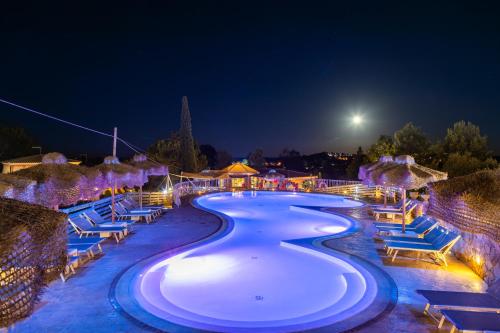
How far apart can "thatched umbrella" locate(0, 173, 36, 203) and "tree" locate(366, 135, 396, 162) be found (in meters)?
29.0

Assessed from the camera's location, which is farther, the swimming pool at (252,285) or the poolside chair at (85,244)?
the poolside chair at (85,244)

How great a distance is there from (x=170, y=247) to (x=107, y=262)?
1450 mm

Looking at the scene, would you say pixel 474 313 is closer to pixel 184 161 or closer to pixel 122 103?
pixel 184 161

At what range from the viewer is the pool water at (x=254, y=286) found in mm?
4598

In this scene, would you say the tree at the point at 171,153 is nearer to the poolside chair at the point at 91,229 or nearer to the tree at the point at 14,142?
the tree at the point at 14,142

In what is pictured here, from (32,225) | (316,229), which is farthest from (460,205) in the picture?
(316,229)

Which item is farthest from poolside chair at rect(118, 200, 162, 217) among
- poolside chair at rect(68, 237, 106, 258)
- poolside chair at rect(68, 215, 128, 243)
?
poolside chair at rect(68, 237, 106, 258)

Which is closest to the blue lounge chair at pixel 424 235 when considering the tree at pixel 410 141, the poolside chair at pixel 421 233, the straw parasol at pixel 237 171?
the poolside chair at pixel 421 233

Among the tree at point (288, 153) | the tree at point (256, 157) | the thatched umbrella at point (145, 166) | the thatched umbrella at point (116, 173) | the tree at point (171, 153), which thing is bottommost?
the thatched umbrella at point (116, 173)

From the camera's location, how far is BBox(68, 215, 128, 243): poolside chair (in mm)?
8305

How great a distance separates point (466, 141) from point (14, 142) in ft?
126

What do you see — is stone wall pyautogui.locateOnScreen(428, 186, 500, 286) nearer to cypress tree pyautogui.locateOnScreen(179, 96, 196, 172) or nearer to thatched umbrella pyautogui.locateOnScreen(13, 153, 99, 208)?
thatched umbrella pyautogui.locateOnScreen(13, 153, 99, 208)

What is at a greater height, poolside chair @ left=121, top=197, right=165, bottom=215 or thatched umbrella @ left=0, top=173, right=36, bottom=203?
thatched umbrella @ left=0, top=173, right=36, bottom=203

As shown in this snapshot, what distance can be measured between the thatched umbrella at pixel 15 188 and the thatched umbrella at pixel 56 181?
4.08ft
